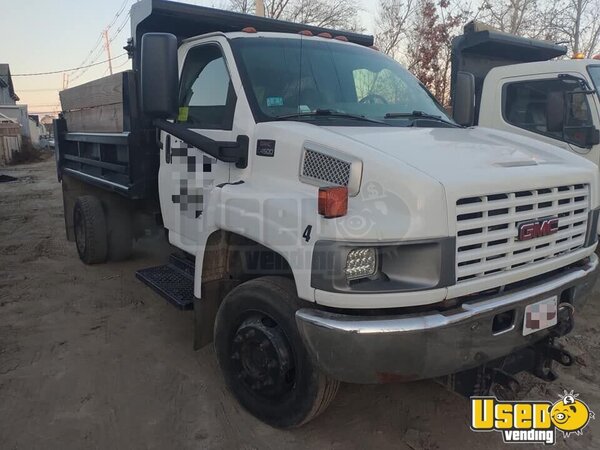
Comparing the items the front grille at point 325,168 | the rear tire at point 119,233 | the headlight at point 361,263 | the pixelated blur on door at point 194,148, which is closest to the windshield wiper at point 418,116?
the front grille at point 325,168

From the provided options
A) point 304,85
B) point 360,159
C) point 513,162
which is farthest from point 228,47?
point 513,162

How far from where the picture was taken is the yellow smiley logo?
3092mm

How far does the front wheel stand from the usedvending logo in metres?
0.91

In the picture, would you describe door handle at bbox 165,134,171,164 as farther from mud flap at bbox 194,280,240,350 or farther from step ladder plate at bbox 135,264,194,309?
mud flap at bbox 194,280,240,350

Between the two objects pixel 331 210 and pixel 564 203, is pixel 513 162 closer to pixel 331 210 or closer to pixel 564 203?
pixel 564 203

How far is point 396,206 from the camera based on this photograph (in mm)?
2471

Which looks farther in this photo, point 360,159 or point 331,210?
point 360,159

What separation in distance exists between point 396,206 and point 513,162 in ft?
2.97

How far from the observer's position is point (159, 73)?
319 cm

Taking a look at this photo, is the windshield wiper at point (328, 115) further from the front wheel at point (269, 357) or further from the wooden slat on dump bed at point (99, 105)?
the wooden slat on dump bed at point (99, 105)

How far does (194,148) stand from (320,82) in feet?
3.44

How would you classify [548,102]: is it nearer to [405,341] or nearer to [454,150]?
[454,150]

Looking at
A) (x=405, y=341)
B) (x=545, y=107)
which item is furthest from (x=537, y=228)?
(x=545, y=107)

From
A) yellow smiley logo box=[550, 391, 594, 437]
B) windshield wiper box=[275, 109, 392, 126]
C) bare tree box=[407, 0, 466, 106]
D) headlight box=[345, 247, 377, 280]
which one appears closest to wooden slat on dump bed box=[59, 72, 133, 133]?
windshield wiper box=[275, 109, 392, 126]
